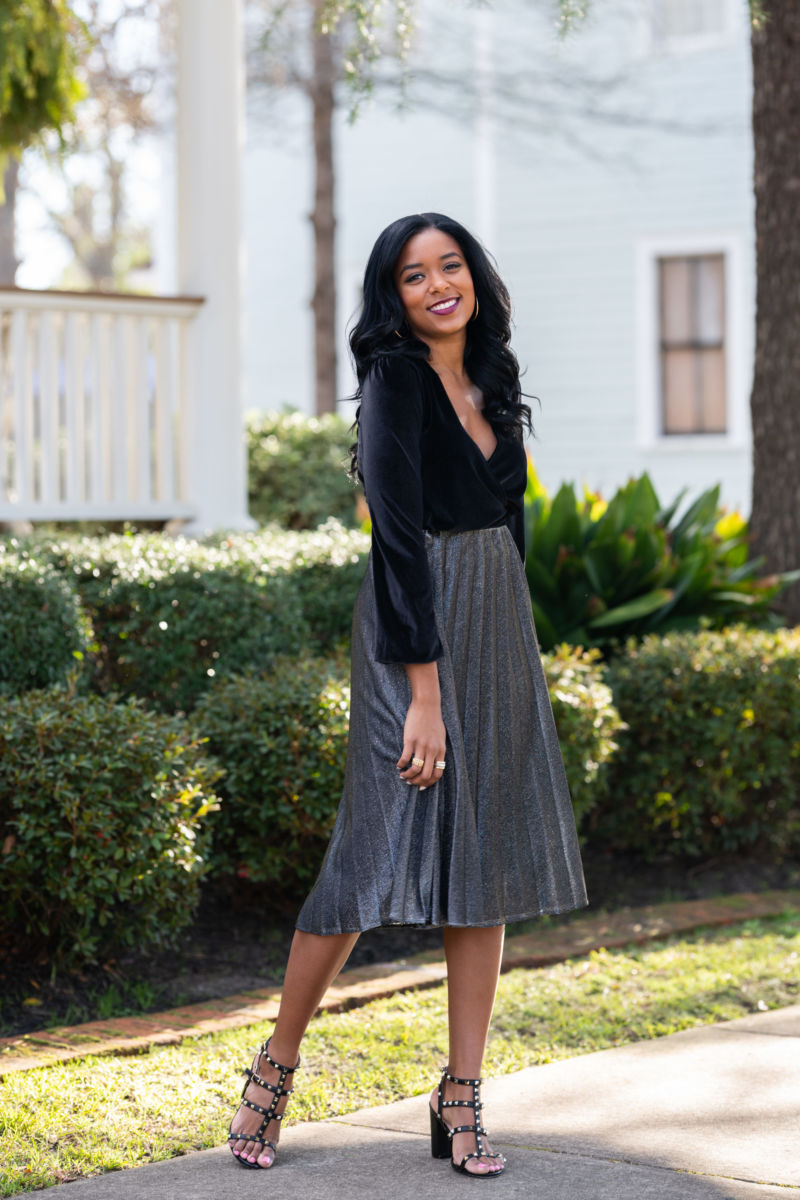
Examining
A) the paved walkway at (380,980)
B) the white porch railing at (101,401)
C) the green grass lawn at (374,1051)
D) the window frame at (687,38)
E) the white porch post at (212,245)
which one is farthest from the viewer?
the window frame at (687,38)

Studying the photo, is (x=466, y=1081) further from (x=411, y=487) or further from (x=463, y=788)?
(x=411, y=487)

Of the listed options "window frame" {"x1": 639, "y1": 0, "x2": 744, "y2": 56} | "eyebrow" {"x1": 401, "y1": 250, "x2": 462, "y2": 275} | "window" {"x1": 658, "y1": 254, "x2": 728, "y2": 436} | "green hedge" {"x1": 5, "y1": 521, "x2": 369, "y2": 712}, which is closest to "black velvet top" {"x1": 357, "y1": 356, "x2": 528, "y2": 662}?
"eyebrow" {"x1": 401, "y1": 250, "x2": 462, "y2": 275}

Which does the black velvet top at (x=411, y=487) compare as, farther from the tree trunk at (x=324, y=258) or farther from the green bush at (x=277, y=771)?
the tree trunk at (x=324, y=258)

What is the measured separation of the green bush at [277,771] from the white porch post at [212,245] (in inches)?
118

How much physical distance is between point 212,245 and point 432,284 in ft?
17.1

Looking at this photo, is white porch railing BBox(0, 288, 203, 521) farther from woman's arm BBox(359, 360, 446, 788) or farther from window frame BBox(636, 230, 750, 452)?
window frame BBox(636, 230, 750, 452)

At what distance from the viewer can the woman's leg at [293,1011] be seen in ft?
10.5

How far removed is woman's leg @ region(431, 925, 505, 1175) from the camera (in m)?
3.20

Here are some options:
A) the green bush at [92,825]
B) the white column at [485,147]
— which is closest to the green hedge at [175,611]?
the green bush at [92,825]

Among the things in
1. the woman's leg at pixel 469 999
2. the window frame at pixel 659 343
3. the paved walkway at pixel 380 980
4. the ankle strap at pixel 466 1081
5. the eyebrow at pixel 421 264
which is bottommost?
the paved walkway at pixel 380 980

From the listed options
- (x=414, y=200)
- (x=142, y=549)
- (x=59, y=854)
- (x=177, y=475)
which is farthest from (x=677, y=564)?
(x=414, y=200)

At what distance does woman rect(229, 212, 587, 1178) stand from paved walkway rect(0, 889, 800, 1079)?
3.19 ft

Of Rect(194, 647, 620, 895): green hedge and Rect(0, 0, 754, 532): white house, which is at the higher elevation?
Rect(0, 0, 754, 532): white house

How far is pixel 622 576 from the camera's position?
23.0 feet
